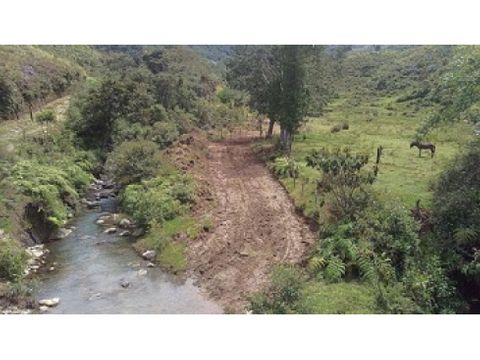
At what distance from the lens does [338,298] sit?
1537 centimetres

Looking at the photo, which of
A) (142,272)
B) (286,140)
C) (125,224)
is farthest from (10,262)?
(286,140)

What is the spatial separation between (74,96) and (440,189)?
2985 centimetres

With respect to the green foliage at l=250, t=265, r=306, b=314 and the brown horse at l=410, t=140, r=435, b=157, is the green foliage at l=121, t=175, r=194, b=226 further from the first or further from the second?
the brown horse at l=410, t=140, r=435, b=157

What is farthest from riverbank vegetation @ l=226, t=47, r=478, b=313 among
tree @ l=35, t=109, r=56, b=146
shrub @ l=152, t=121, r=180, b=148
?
tree @ l=35, t=109, r=56, b=146

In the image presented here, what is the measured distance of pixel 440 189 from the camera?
64.6ft

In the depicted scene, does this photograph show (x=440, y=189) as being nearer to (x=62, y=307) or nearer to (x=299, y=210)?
(x=299, y=210)

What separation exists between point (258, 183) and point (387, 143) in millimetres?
10896

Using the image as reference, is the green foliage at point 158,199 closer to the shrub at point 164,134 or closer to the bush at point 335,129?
the shrub at point 164,134

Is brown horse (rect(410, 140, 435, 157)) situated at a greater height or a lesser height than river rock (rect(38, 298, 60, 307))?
greater

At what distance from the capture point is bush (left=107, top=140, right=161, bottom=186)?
28.2 m

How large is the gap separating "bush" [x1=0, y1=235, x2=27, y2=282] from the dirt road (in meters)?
6.03

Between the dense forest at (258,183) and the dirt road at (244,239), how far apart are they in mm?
81

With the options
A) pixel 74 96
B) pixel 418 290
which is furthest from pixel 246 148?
pixel 418 290

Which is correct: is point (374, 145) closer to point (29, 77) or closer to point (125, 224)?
point (125, 224)
